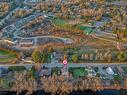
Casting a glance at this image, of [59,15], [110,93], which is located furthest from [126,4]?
[110,93]

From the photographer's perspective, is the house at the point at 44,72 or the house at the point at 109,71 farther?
the house at the point at 109,71

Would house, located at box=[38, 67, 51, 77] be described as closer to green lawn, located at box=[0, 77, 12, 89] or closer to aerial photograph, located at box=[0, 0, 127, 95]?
aerial photograph, located at box=[0, 0, 127, 95]

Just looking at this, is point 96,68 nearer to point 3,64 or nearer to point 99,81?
point 99,81

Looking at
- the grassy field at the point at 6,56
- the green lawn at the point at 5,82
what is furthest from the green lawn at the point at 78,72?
the grassy field at the point at 6,56

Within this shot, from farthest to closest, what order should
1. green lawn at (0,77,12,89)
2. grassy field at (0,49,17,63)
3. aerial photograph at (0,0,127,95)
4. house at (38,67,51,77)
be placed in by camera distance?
1. grassy field at (0,49,17,63)
2. house at (38,67,51,77)
3. green lawn at (0,77,12,89)
4. aerial photograph at (0,0,127,95)

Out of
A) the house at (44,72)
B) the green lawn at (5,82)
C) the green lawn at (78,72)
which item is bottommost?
the green lawn at (5,82)

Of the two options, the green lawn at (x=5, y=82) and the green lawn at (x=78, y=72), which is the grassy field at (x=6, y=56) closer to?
the green lawn at (x=5, y=82)

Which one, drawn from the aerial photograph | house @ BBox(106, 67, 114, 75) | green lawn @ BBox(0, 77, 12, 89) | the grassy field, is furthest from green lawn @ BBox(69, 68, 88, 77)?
the grassy field

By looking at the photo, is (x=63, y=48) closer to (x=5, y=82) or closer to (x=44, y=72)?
(x=44, y=72)
